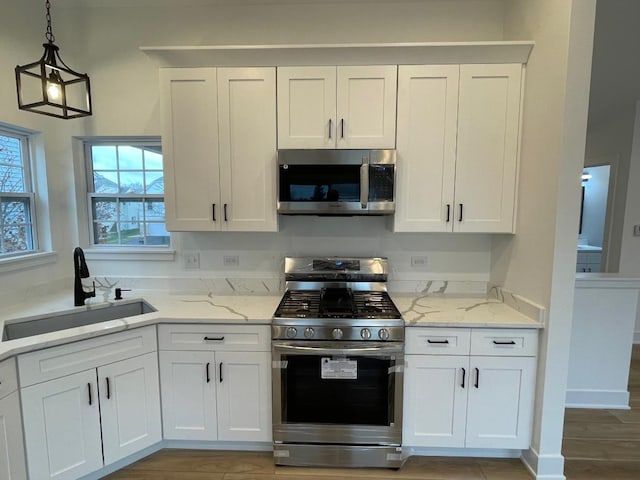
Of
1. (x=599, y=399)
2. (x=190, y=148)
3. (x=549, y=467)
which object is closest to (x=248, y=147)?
(x=190, y=148)

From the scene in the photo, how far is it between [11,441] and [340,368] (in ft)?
5.31

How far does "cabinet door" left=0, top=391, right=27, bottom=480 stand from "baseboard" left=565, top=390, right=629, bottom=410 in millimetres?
3570

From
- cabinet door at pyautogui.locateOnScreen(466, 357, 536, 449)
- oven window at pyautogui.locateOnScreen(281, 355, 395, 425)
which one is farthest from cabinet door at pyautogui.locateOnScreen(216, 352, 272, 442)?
cabinet door at pyautogui.locateOnScreen(466, 357, 536, 449)

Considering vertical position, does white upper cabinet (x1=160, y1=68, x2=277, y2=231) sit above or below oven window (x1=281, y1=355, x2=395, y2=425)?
above

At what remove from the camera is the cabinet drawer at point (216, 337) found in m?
2.01

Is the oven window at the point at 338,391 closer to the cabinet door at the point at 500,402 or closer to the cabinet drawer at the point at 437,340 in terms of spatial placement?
the cabinet drawer at the point at 437,340

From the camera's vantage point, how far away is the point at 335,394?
197cm

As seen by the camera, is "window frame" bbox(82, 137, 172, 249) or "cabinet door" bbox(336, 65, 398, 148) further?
"window frame" bbox(82, 137, 172, 249)

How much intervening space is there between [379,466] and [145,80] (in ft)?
10.3

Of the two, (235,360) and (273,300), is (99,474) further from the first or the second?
(273,300)

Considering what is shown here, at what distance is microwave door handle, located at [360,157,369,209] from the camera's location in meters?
2.11

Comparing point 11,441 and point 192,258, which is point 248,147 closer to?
point 192,258

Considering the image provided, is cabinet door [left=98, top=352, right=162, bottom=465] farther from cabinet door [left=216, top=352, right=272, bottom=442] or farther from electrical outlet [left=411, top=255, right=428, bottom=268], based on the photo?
electrical outlet [left=411, top=255, right=428, bottom=268]

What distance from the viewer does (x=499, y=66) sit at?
82.3 inches
